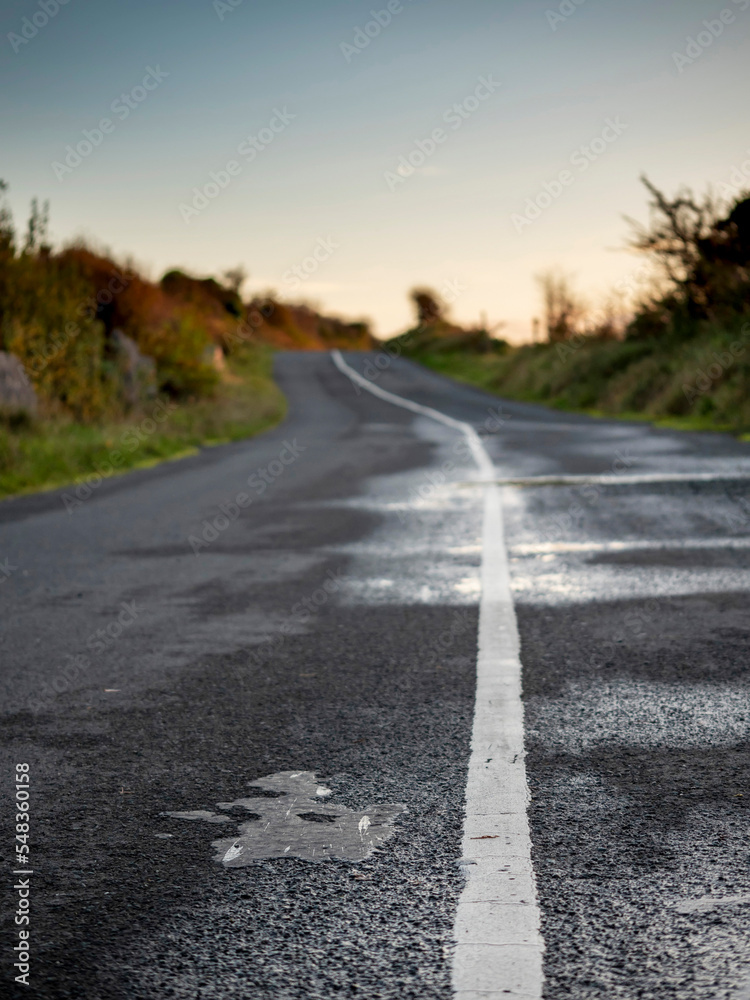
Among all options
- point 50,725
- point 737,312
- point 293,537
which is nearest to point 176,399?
point 737,312

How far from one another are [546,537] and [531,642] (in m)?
3.43

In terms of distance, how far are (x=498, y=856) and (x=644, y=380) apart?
27553 mm

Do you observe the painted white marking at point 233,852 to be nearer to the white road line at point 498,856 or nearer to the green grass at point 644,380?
the white road line at point 498,856

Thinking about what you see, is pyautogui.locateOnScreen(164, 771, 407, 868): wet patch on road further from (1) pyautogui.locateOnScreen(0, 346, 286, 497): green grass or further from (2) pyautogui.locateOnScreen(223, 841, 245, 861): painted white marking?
(1) pyautogui.locateOnScreen(0, 346, 286, 497): green grass

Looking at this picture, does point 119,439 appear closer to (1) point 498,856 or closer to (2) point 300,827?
(2) point 300,827

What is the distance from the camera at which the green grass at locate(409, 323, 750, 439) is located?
Answer: 877 inches

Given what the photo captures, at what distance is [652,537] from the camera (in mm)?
8438

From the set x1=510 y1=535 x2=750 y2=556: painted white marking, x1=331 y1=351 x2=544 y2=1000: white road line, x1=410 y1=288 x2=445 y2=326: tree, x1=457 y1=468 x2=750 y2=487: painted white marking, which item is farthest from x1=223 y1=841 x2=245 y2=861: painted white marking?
x1=410 y1=288 x2=445 y2=326: tree

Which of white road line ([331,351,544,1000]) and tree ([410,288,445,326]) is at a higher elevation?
tree ([410,288,445,326])

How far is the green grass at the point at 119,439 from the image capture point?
14.3 metres

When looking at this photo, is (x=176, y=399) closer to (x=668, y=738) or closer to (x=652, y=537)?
(x=652, y=537)

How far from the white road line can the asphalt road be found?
4 centimetres

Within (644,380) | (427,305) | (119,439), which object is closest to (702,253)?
(644,380)

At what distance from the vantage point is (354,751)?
379 cm
